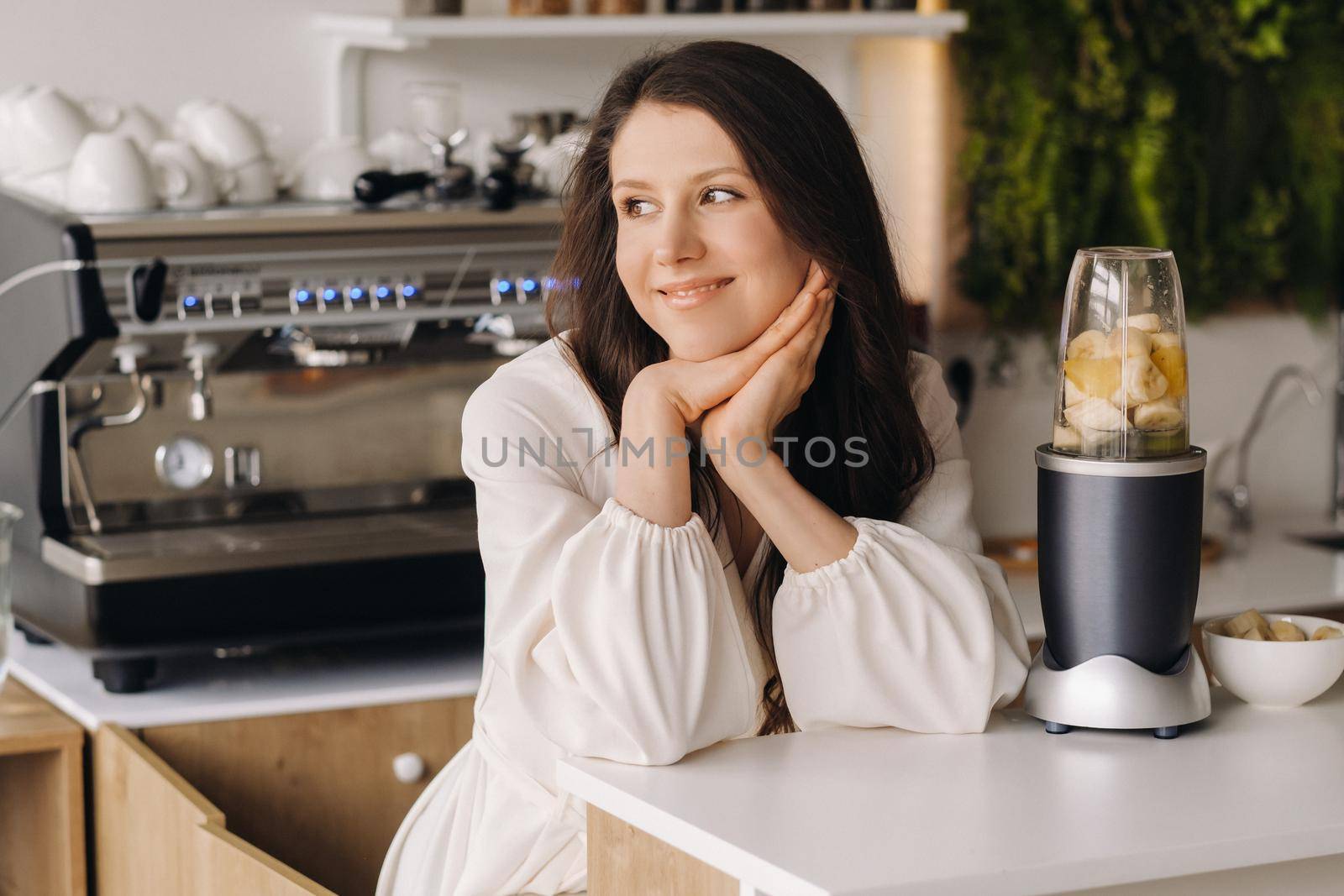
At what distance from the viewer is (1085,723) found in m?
1.26

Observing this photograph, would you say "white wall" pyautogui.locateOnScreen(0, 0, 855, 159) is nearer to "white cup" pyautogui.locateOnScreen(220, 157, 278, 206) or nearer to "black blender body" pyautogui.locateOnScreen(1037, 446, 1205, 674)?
"white cup" pyautogui.locateOnScreen(220, 157, 278, 206)

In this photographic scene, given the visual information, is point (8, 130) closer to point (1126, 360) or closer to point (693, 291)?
point (693, 291)

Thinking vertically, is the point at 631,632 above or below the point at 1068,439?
below

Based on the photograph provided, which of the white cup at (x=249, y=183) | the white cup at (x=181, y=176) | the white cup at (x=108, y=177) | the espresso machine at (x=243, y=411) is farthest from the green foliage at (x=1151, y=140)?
the white cup at (x=108, y=177)

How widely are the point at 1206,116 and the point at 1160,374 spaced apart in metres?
1.98

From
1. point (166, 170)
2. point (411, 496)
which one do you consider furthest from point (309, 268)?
point (411, 496)

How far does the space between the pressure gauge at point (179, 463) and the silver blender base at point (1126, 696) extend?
4.07ft

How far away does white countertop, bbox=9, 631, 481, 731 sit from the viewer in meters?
1.92

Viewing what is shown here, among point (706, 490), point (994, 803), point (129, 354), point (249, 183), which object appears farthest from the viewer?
point (249, 183)

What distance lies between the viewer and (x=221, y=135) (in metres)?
2.21

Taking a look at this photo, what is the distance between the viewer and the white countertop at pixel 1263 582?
8.16ft

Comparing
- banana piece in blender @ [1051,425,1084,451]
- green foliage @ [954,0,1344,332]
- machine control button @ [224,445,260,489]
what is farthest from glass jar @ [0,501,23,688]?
green foliage @ [954,0,1344,332]

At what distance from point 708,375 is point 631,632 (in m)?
0.23

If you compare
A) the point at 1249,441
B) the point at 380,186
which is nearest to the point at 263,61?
the point at 380,186
